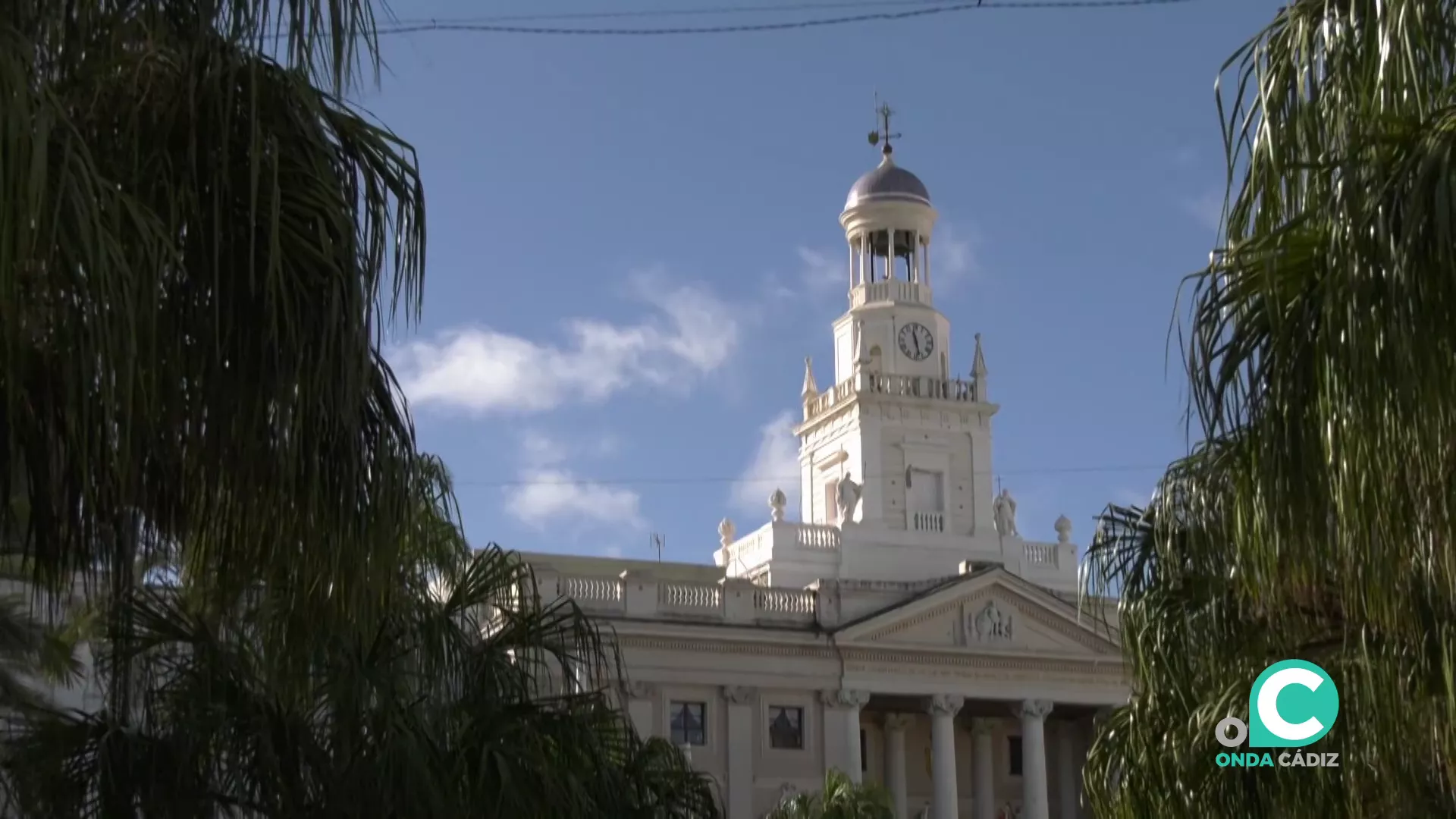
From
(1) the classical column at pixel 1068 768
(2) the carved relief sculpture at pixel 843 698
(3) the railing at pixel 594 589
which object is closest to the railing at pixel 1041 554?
(1) the classical column at pixel 1068 768

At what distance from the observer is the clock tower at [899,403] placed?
63062 millimetres

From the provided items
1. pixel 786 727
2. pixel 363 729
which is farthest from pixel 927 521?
pixel 363 729

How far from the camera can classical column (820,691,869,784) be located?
2217 inches

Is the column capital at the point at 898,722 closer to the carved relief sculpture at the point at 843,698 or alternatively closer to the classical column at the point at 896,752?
the classical column at the point at 896,752

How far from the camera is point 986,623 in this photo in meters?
57.9

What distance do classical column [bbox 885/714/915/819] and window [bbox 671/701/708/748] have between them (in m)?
6.44

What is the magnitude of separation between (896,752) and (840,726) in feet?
12.3

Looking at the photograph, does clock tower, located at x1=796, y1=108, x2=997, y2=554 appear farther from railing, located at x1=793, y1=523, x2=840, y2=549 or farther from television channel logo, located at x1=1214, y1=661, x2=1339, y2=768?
television channel logo, located at x1=1214, y1=661, x2=1339, y2=768

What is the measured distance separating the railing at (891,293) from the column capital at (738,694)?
567 inches

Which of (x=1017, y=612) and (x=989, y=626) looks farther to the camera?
(x=1017, y=612)

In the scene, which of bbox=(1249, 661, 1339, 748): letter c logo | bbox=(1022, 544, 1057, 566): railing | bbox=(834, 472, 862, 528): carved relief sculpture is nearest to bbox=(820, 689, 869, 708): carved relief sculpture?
bbox=(834, 472, 862, 528): carved relief sculpture

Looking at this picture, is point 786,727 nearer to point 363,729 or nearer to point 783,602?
point 783,602

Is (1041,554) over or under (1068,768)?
over

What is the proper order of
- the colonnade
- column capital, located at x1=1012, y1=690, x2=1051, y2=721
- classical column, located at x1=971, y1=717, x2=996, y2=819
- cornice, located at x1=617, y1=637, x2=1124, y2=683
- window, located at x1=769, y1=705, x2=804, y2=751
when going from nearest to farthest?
cornice, located at x1=617, y1=637, x2=1124, y2=683, window, located at x1=769, y1=705, x2=804, y2=751, the colonnade, column capital, located at x1=1012, y1=690, x2=1051, y2=721, classical column, located at x1=971, y1=717, x2=996, y2=819
